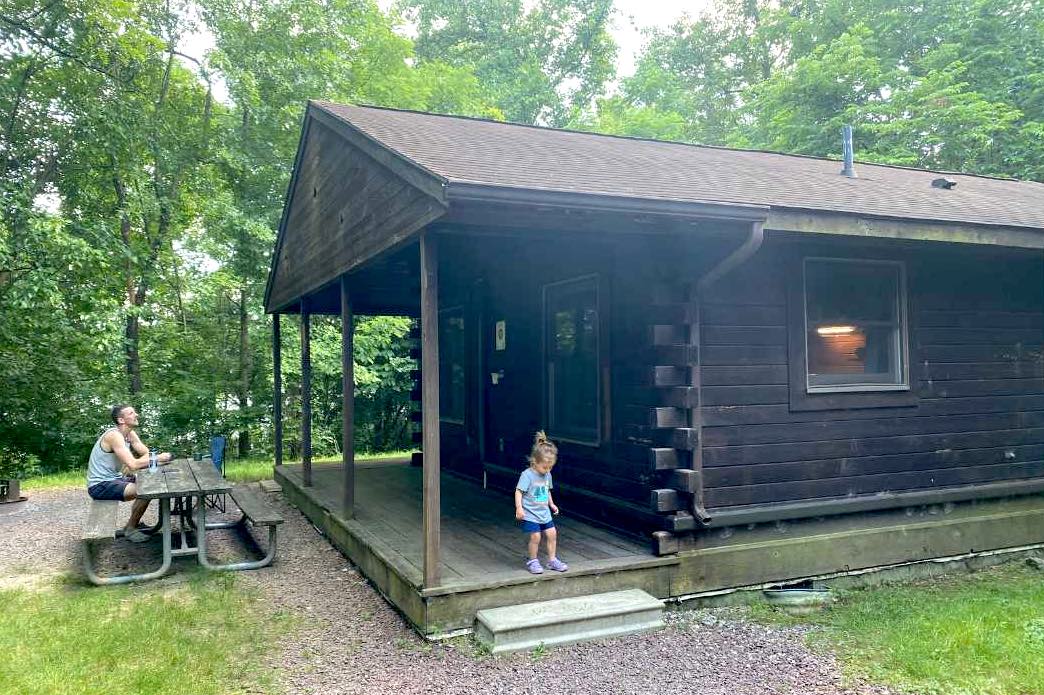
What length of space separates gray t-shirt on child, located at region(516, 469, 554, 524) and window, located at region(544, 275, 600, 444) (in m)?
→ 1.25

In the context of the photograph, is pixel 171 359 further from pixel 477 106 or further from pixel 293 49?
pixel 477 106

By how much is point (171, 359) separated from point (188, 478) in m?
9.60

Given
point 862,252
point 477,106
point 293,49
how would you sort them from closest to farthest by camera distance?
1. point 862,252
2. point 293,49
3. point 477,106

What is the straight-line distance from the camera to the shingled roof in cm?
413

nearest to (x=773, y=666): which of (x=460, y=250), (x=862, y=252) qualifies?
(x=862, y=252)

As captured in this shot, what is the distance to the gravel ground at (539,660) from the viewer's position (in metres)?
3.39

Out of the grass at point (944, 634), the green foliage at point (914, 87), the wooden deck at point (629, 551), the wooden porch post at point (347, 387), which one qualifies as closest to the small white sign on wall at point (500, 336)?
the wooden deck at point (629, 551)

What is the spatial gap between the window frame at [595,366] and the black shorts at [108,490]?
3487 mm

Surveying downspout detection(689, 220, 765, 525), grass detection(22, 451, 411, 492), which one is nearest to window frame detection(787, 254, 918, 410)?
downspout detection(689, 220, 765, 525)

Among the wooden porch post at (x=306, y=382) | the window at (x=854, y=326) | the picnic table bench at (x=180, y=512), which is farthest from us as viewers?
the wooden porch post at (x=306, y=382)

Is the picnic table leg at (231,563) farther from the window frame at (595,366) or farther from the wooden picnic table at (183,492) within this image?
the window frame at (595,366)

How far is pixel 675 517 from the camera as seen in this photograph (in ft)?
14.9

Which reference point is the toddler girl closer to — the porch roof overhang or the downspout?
the downspout

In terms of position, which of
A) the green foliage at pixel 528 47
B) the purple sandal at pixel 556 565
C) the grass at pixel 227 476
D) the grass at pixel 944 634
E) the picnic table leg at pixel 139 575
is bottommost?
the grass at pixel 227 476
